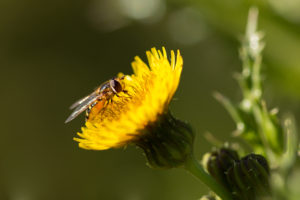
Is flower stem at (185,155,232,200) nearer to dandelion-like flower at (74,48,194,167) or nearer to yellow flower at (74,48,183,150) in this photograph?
dandelion-like flower at (74,48,194,167)

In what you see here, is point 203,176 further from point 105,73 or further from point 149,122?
point 105,73


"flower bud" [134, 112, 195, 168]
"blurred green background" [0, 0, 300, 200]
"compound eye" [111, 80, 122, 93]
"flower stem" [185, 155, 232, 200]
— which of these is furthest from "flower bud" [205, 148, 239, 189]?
"blurred green background" [0, 0, 300, 200]

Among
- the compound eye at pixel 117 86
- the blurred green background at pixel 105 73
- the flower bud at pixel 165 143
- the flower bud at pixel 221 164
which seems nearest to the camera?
the flower bud at pixel 165 143

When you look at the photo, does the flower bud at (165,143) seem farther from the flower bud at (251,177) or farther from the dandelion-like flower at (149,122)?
the flower bud at (251,177)

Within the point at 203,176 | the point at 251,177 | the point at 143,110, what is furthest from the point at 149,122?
the point at 251,177

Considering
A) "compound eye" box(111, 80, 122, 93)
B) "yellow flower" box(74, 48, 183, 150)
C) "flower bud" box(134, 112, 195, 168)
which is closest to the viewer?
"yellow flower" box(74, 48, 183, 150)

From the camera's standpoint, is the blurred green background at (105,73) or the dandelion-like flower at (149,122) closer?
the dandelion-like flower at (149,122)

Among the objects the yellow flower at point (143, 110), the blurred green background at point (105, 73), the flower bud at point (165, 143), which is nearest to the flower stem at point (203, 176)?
the flower bud at point (165, 143)
